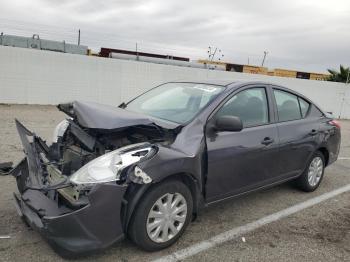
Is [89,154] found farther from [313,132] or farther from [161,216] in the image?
[313,132]

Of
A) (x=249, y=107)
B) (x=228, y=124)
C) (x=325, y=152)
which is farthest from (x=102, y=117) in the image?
(x=325, y=152)

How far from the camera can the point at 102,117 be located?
353cm

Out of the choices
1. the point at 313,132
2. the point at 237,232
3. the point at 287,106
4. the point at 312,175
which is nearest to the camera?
the point at 237,232

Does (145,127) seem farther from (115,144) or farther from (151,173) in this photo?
(151,173)

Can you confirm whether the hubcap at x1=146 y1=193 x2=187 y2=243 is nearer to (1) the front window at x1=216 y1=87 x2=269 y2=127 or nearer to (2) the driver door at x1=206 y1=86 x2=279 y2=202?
(2) the driver door at x1=206 y1=86 x2=279 y2=202

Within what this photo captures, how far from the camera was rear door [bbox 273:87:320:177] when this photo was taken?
4879 mm

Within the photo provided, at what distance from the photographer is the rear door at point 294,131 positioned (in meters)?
4.88

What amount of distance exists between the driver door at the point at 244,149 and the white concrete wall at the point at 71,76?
33.6ft

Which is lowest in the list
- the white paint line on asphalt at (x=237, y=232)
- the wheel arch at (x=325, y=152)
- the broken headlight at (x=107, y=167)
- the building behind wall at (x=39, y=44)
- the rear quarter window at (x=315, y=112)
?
the white paint line on asphalt at (x=237, y=232)

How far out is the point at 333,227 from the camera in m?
4.41

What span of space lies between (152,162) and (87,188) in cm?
58

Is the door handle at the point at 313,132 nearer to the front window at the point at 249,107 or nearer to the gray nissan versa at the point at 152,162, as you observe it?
the gray nissan versa at the point at 152,162

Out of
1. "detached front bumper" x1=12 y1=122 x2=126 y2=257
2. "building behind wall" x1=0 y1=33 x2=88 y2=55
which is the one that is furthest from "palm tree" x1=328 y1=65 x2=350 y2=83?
"detached front bumper" x1=12 y1=122 x2=126 y2=257

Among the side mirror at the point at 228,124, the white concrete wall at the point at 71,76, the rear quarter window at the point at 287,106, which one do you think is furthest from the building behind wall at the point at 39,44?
the side mirror at the point at 228,124
